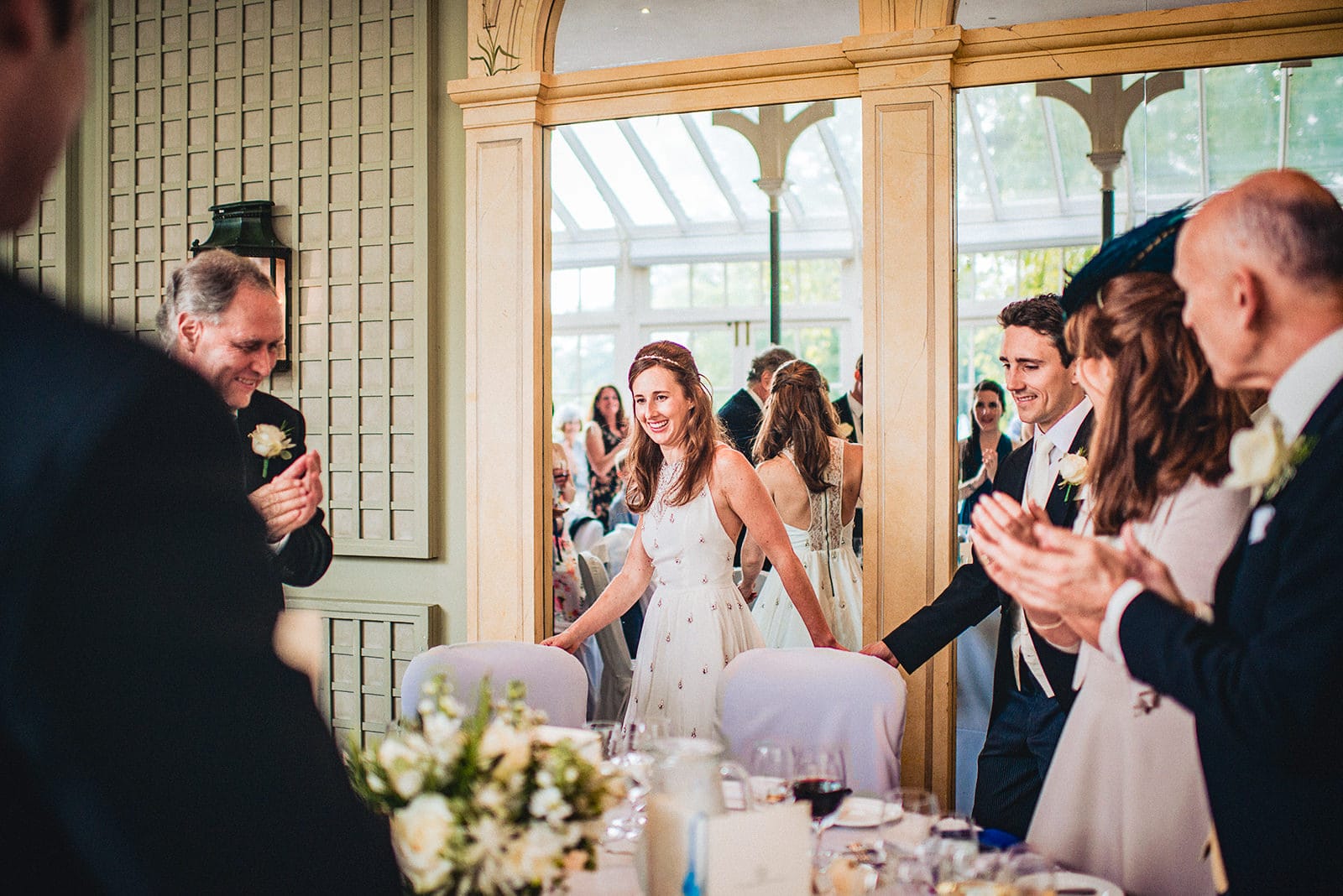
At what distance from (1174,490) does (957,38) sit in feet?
5.39

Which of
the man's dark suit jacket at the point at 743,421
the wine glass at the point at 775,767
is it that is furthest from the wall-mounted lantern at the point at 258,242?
the wine glass at the point at 775,767

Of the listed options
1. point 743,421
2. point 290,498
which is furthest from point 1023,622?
point 290,498

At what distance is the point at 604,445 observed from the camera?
4043mm

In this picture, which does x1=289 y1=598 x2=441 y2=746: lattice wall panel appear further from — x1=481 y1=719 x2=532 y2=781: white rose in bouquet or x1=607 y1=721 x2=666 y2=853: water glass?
x1=481 y1=719 x2=532 y2=781: white rose in bouquet

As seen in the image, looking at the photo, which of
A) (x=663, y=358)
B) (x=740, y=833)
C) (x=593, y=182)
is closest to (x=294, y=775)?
(x=740, y=833)

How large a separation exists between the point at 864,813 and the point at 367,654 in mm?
2389

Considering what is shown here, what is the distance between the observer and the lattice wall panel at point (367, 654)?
13.1 feet

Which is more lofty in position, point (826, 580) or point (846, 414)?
point (846, 414)

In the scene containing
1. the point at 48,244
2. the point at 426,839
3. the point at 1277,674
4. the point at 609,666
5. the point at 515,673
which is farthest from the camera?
the point at 48,244

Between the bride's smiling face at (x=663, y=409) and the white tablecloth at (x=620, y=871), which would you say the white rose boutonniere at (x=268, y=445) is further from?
the white tablecloth at (x=620, y=871)

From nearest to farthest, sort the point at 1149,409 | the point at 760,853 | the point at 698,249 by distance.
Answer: the point at 760,853
the point at 1149,409
the point at 698,249

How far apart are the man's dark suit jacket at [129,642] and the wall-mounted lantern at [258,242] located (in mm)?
3573

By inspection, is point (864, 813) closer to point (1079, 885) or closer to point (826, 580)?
point (1079, 885)

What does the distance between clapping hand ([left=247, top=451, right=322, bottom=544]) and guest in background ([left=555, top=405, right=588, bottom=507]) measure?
2.85 feet
